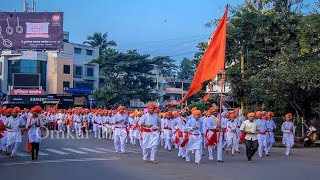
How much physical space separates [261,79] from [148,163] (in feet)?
46.3

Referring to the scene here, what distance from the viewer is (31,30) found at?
42688 mm

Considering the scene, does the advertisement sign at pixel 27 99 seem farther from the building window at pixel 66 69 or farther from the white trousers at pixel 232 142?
the white trousers at pixel 232 142

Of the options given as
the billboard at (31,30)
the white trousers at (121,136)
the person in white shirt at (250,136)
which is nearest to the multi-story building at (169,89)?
the billboard at (31,30)

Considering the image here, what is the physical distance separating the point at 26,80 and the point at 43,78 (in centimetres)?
289

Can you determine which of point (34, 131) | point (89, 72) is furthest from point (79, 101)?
point (34, 131)

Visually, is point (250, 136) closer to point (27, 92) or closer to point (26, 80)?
point (27, 92)

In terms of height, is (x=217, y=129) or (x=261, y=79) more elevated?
(x=261, y=79)

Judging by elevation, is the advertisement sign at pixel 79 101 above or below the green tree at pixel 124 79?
below

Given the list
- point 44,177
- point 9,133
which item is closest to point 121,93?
point 9,133

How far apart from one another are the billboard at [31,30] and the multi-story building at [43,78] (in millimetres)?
13685

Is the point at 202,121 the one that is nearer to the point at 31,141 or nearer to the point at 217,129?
the point at 217,129

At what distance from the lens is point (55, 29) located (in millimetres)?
42938

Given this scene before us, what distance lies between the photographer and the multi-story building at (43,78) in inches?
2206

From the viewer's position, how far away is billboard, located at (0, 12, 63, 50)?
140 ft
